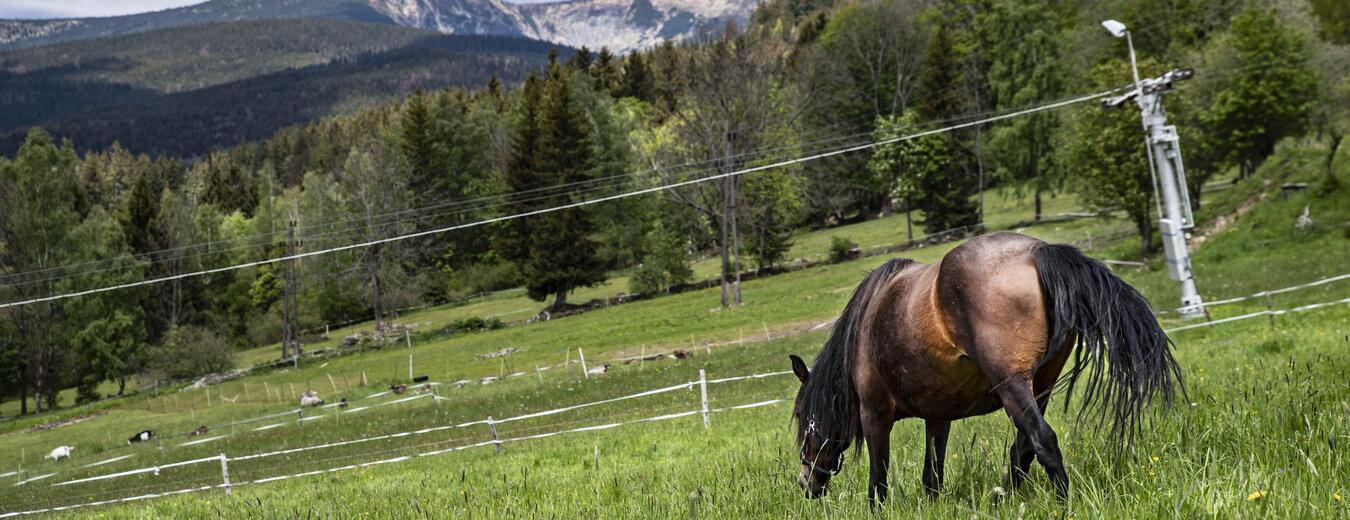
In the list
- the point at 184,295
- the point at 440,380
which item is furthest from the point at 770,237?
the point at 184,295

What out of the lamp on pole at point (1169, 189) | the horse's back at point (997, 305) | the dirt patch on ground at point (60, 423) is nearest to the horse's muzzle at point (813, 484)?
the horse's back at point (997, 305)

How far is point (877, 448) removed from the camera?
521cm

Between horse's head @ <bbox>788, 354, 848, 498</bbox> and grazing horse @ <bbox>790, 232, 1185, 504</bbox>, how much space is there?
0.32 meters

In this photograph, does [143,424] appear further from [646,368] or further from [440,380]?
[646,368]

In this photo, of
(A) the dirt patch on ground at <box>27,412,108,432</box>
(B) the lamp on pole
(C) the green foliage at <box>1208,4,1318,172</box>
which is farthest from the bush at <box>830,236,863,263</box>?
(A) the dirt patch on ground at <box>27,412,108,432</box>

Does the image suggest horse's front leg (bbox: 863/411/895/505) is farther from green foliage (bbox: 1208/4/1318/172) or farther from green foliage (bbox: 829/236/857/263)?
green foliage (bbox: 829/236/857/263)

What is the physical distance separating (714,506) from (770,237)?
58.1m

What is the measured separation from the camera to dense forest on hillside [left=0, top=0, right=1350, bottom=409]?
4769 centimetres

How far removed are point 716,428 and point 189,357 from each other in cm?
5311

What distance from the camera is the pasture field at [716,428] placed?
4.16 m

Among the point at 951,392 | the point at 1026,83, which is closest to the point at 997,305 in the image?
the point at 951,392

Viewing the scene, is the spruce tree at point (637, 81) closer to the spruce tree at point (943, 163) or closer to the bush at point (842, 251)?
the spruce tree at point (943, 163)

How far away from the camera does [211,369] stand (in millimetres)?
57000

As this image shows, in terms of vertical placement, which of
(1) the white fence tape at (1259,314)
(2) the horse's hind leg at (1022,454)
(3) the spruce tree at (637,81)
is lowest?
(1) the white fence tape at (1259,314)
